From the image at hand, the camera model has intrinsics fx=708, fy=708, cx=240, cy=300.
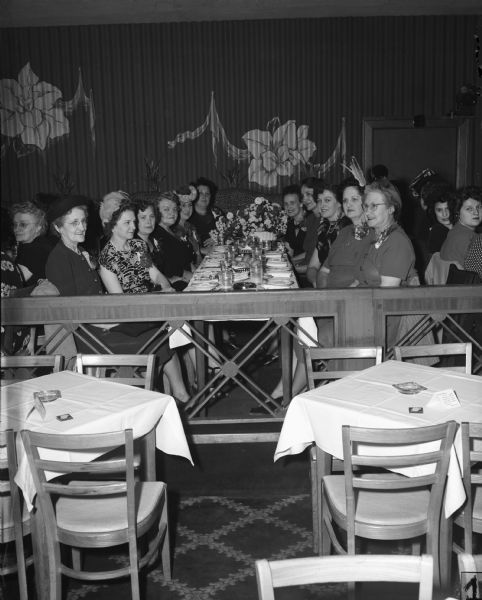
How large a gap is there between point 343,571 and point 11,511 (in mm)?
1511

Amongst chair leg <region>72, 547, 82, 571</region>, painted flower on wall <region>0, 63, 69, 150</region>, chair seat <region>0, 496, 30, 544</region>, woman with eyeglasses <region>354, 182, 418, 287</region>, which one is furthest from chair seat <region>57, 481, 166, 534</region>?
painted flower on wall <region>0, 63, 69, 150</region>

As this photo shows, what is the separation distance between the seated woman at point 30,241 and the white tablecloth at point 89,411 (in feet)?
6.24

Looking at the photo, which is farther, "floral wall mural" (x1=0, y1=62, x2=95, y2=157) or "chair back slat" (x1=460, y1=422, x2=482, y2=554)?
"floral wall mural" (x1=0, y1=62, x2=95, y2=157)

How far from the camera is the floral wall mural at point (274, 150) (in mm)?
11430

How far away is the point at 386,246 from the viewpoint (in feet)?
14.0

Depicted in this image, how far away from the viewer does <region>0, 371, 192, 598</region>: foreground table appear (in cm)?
268

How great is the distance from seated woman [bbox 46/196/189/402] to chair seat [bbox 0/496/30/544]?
1483mm

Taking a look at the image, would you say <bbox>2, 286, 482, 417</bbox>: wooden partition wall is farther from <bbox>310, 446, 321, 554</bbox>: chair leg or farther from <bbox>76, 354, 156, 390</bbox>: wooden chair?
<bbox>310, 446, 321, 554</bbox>: chair leg

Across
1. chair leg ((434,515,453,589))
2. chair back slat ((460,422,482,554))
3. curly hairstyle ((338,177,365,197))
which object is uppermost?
Answer: curly hairstyle ((338,177,365,197))

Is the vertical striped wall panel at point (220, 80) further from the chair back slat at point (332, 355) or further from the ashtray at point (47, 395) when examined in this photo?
the ashtray at point (47, 395)

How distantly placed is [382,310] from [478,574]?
2.39 metres

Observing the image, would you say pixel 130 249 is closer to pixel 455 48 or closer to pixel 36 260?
pixel 36 260

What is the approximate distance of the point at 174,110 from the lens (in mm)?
11586

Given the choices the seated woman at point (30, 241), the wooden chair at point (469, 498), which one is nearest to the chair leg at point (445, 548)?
the wooden chair at point (469, 498)
